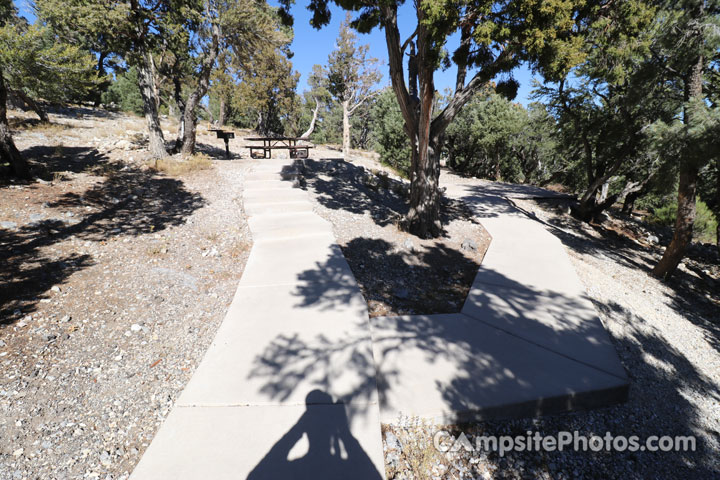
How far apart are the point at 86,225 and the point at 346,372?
6341 millimetres

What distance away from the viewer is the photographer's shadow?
2156 mm

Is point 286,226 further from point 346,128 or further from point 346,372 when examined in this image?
point 346,128

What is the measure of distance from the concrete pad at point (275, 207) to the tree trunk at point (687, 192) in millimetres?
9006

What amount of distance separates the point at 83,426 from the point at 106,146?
13.0 m

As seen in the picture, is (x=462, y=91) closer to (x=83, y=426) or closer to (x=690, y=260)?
(x=83, y=426)

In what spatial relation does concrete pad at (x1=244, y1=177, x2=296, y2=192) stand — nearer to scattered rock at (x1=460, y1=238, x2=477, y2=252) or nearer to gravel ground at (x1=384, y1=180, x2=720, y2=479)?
scattered rock at (x1=460, y1=238, x2=477, y2=252)

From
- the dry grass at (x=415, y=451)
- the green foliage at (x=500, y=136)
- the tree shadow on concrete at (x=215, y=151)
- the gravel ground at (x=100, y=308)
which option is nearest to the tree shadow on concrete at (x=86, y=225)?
the gravel ground at (x=100, y=308)

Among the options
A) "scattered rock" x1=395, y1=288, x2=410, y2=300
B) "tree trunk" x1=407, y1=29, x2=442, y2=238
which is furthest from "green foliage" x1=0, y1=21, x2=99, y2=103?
"scattered rock" x1=395, y1=288, x2=410, y2=300

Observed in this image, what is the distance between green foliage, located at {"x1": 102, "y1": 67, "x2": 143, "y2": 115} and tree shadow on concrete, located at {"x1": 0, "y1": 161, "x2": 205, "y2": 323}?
2595 cm

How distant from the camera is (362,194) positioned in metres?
10.1

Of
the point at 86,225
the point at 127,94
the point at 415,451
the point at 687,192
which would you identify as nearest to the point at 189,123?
the point at 86,225

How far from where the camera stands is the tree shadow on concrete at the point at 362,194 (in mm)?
8708

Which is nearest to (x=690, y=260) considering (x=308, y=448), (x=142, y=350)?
(x=308, y=448)

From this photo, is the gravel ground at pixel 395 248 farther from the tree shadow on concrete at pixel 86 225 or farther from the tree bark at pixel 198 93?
the tree bark at pixel 198 93
